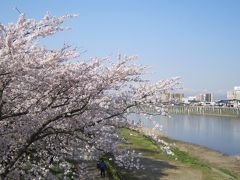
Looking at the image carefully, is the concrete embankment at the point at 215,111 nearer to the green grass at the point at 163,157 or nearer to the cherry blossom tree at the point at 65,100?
the green grass at the point at 163,157

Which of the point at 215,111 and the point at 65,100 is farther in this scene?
the point at 215,111

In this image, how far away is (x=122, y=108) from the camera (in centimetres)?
844

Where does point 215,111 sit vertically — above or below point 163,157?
above

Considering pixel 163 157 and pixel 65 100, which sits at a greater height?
pixel 65 100

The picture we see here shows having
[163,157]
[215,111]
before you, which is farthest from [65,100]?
[215,111]

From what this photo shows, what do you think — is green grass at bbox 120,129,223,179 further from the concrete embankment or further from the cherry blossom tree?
the concrete embankment

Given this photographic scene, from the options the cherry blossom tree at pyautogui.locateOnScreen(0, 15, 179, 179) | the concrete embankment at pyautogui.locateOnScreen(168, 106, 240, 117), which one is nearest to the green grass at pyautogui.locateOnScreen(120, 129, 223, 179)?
the cherry blossom tree at pyautogui.locateOnScreen(0, 15, 179, 179)

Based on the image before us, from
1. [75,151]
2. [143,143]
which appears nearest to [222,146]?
[143,143]

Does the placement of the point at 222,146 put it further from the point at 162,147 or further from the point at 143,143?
the point at 162,147

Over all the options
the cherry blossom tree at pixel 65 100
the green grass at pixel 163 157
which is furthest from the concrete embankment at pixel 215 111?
the cherry blossom tree at pixel 65 100

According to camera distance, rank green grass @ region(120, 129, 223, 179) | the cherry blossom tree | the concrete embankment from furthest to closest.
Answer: the concrete embankment
green grass @ region(120, 129, 223, 179)
the cherry blossom tree

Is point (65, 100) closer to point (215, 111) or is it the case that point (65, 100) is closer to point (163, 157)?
point (163, 157)

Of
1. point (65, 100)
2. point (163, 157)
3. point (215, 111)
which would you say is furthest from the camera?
point (215, 111)

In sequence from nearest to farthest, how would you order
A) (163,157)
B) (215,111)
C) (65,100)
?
(65,100), (163,157), (215,111)
